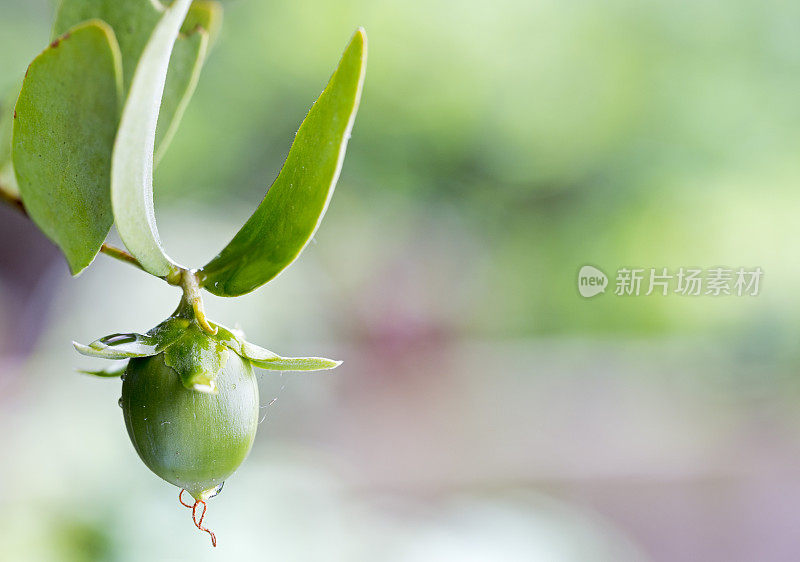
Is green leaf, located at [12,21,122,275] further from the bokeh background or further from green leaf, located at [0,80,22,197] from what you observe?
the bokeh background

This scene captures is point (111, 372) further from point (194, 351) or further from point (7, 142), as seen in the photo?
point (7, 142)

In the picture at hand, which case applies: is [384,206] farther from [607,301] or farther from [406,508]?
[406,508]

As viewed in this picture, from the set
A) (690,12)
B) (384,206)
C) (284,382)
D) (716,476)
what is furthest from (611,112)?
(284,382)

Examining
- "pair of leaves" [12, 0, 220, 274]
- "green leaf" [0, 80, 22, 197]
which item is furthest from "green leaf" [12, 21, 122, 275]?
"green leaf" [0, 80, 22, 197]

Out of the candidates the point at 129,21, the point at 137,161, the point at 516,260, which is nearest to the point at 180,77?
the point at 129,21

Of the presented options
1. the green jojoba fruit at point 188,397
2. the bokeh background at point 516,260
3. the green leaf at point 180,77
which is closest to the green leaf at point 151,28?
the green leaf at point 180,77
